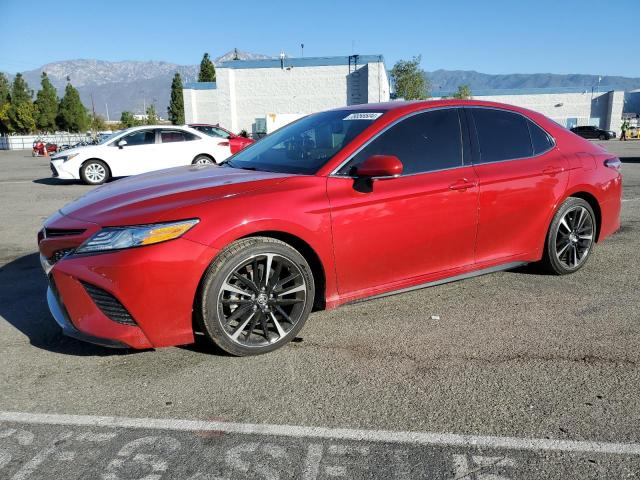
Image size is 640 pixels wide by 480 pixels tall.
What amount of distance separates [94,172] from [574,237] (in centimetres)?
1192

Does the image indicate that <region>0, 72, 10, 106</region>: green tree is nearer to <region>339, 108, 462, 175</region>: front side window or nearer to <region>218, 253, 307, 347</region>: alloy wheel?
<region>339, 108, 462, 175</region>: front side window

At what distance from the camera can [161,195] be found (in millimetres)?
3420

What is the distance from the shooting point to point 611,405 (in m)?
2.76

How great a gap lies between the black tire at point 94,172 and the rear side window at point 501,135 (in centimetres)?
1148

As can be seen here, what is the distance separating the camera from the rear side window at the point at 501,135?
4305 millimetres

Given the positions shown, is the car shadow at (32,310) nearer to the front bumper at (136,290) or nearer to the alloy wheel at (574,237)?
the front bumper at (136,290)

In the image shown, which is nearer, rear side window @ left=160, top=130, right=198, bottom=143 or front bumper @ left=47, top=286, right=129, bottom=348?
front bumper @ left=47, top=286, right=129, bottom=348

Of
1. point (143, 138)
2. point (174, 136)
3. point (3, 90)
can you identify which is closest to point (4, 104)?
point (3, 90)

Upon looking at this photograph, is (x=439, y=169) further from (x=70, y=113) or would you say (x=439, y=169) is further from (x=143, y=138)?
(x=70, y=113)

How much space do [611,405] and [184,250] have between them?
2.46m

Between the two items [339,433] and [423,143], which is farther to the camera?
[423,143]

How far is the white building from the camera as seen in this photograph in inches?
1844

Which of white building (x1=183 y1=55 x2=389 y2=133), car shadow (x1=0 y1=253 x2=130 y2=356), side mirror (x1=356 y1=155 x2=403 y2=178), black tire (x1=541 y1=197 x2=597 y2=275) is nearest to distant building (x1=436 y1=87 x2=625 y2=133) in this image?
white building (x1=183 y1=55 x2=389 y2=133)

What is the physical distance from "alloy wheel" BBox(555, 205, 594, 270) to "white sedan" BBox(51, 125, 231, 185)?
10533 mm
